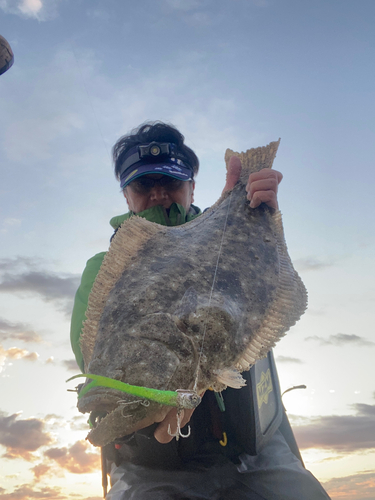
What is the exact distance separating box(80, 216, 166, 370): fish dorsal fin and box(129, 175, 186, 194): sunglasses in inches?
66.0

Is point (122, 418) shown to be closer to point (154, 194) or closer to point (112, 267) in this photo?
point (112, 267)

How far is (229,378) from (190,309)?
0.44m

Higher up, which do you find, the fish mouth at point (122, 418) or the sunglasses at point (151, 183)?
the sunglasses at point (151, 183)

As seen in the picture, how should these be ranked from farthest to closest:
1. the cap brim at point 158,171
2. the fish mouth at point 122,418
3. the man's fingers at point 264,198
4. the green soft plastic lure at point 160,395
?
the cap brim at point 158,171, the man's fingers at point 264,198, the fish mouth at point 122,418, the green soft plastic lure at point 160,395

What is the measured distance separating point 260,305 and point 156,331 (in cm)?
86

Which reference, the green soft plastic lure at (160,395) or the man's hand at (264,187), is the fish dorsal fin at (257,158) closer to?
the man's hand at (264,187)

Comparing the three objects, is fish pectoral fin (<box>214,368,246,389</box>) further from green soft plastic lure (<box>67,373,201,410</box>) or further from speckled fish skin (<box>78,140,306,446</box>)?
green soft plastic lure (<box>67,373,201,410</box>)

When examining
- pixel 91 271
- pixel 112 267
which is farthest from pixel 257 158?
pixel 91 271

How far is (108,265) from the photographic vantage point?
2352mm

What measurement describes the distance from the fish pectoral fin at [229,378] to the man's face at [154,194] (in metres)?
2.63

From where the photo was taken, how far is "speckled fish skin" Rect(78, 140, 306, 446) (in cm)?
177

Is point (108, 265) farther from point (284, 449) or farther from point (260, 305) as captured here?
point (284, 449)

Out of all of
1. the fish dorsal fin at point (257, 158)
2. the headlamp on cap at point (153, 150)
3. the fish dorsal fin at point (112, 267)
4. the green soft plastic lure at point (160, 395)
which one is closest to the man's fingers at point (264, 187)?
the fish dorsal fin at point (257, 158)

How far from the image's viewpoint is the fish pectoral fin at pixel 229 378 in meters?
1.95
